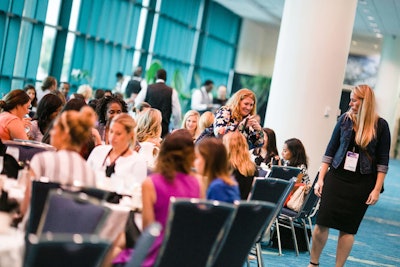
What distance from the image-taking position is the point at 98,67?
66.4ft

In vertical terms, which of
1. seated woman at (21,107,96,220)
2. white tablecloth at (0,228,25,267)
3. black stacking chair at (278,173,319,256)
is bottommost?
black stacking chair at (278,173,319,256)

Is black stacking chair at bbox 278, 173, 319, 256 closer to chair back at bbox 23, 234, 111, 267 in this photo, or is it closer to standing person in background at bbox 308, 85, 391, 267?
standing person in background at bbox 308, 85, 391, 267

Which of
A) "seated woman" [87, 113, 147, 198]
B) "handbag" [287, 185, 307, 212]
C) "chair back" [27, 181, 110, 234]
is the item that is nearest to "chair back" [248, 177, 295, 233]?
"seated woman" [87, 113, 147, 198]

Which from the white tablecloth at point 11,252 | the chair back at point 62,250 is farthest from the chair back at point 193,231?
the chair back at point 62,250

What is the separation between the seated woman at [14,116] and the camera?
769 cm

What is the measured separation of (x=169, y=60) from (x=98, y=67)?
514 centimetres

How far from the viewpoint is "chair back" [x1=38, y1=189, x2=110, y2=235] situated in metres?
4.14

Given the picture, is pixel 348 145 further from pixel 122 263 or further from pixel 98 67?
pixel 98 67

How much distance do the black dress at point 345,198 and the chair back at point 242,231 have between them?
8.25ft

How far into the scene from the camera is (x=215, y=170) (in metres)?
5.28

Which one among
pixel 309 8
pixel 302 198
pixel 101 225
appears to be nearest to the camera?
pixel 101 225

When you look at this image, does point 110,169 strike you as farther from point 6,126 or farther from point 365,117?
point 365,117

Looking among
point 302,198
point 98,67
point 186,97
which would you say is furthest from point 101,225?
point 186,97

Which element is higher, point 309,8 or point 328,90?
point 309,8
